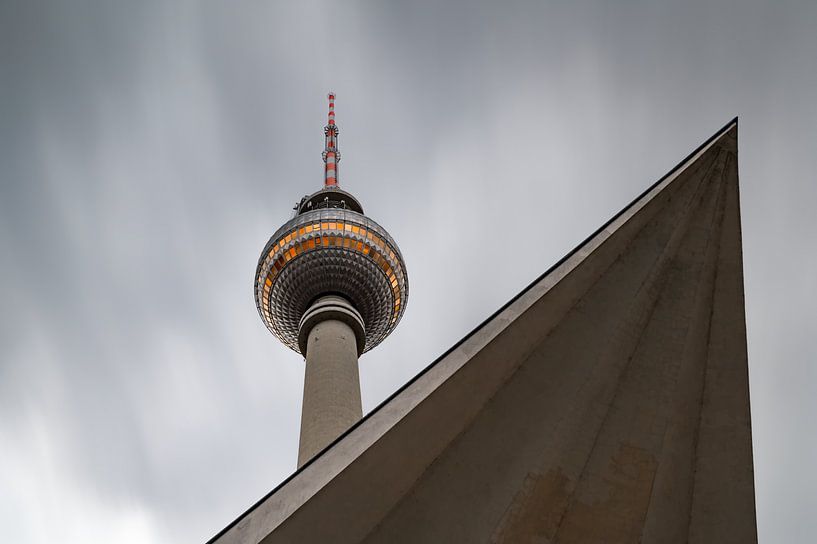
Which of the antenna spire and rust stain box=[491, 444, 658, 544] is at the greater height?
the antenna spire

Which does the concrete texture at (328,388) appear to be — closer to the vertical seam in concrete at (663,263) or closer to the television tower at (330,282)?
the television tower at (330,282)

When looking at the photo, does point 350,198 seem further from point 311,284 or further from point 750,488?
point 750,488

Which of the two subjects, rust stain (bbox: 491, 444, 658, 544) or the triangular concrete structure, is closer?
the triangular concrete structure

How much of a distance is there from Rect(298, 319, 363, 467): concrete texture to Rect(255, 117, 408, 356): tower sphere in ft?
6.94

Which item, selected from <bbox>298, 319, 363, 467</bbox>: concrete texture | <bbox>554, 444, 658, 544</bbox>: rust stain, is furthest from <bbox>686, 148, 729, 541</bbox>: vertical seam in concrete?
<bbox>298, 319, 363, 467</bbox>: concrete texture

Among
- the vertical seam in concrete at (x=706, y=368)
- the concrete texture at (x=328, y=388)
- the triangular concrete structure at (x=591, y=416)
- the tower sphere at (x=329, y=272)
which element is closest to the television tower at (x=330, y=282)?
the tower sphere at (x=329, y=272)

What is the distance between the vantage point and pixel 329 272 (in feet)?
120

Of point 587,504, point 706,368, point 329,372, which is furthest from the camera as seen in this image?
point 329,372

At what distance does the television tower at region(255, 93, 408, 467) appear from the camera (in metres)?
34.3

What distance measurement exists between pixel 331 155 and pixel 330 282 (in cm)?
1487

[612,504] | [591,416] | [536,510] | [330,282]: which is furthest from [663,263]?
[330,282]

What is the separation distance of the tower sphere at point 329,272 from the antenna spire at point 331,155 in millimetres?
6651

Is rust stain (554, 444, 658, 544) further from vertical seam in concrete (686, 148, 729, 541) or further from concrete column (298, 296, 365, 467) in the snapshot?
concrete column (298, 296, 365, 467)

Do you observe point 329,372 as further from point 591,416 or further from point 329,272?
point 591,416
